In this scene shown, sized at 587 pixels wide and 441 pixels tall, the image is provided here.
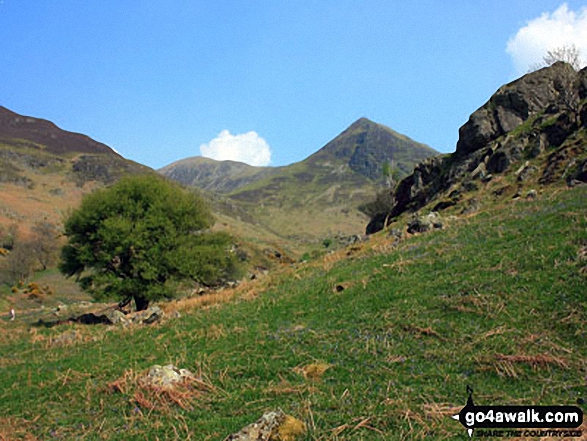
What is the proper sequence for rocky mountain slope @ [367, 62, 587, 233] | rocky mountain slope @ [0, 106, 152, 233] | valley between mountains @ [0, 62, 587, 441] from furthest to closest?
rocky mountain slope @ [0, 106, 152, 233] → rocky mountain slope @ [367, 62, 587, 233] → valley between mountains @ [0, 62, 587, 441]

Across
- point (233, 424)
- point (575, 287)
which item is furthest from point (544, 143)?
point (233, 424)

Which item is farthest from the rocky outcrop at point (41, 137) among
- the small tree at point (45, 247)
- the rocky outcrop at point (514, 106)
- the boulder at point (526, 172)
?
the boulder at point (526, 172)

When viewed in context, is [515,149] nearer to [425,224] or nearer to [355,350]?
[425,224]

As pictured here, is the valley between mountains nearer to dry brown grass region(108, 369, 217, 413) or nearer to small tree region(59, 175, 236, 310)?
dry brown grass region(108, 369, 217, 413)

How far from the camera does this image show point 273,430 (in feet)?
20.6

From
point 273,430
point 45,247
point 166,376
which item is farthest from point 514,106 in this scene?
point 45,247

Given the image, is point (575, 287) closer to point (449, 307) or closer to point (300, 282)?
point (449, 307)

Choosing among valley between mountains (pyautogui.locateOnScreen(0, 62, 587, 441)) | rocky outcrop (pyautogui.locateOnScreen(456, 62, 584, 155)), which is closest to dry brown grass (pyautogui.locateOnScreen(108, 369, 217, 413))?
valley between mountains (pyautogui.locateOnScreen(0, 62, 587, 441))

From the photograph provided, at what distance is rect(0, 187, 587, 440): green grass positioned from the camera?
712 cm

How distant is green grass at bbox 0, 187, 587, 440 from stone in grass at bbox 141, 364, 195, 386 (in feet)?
1.46

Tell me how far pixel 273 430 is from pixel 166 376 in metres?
3.98

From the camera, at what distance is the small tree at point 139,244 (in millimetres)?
27812

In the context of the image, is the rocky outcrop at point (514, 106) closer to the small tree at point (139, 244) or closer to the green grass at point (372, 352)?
the green grass at point (372, 352)

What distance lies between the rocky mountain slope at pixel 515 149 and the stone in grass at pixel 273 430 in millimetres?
21915
